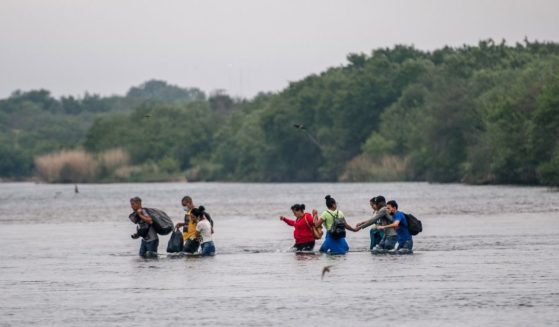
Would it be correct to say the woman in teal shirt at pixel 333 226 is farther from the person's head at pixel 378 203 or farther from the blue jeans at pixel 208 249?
the blue jeans at pixel 208 249

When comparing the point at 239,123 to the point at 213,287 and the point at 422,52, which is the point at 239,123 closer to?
the point at 422,52

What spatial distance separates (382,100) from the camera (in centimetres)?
13925

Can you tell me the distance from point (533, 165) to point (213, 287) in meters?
69.3

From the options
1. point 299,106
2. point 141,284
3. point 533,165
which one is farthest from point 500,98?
point 141,284

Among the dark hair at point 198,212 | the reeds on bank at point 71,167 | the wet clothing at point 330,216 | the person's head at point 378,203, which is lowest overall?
the wet clothing at point 330,216

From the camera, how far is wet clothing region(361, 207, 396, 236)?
30328 millimetres

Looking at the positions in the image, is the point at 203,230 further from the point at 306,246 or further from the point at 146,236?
the point at 306,246

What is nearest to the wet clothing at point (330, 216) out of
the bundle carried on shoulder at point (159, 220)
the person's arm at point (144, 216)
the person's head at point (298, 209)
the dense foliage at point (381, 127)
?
the person's head at point (298, 209)

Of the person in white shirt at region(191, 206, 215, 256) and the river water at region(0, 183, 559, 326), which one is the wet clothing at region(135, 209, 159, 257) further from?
the person in white shirt at region(191, 206, 215, 256)

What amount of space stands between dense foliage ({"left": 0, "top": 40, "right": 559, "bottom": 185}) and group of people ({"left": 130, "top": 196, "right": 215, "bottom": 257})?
5089cm

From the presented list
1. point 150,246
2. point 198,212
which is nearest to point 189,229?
point 198,212

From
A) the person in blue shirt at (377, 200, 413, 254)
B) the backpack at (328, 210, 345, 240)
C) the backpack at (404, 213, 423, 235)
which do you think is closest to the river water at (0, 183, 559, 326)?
the person in blue shirt at (377, 200, 413, 254)

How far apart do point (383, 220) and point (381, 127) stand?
103530 mm

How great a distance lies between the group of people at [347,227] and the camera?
30.5 meters
